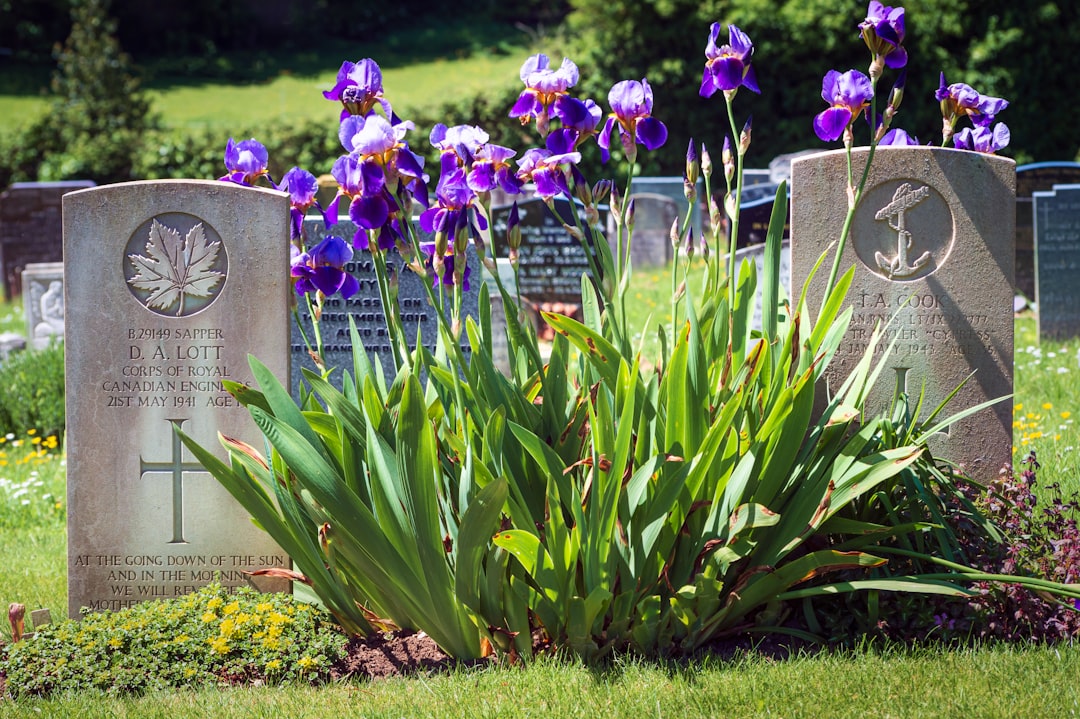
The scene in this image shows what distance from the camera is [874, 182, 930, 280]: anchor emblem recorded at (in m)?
3.81

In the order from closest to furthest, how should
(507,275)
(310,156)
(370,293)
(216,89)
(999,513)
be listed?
(999,513)
(370,293)
(507,275)
(310,156)
(216,89)

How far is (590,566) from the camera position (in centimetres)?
283

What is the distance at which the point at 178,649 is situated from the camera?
317cm

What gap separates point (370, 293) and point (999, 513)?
3319 mm

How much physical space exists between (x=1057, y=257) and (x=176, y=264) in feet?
22.4

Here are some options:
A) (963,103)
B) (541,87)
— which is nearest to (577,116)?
(541,87)

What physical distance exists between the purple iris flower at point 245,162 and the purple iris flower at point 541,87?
105cm

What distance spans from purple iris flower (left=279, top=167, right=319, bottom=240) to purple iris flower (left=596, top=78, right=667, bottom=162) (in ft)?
3.23

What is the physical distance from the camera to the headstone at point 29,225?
40.8 ft

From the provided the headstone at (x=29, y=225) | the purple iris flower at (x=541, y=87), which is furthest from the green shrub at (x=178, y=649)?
the headstone at (x=29, y=225)

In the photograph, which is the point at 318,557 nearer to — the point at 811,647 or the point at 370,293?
the point at 811,647

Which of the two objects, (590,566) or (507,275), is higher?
(507,275)

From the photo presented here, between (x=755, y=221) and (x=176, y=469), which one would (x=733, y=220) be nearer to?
(x=176, y=469)

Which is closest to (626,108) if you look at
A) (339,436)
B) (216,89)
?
(339,436)
